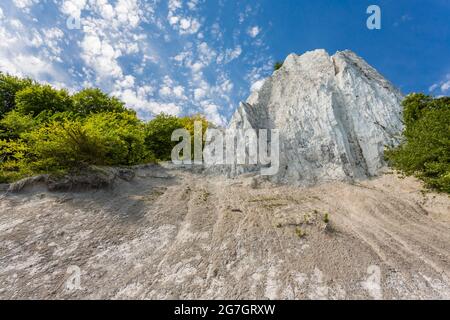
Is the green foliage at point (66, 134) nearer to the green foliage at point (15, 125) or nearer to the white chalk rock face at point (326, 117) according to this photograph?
the green foliage at point (15, 125)

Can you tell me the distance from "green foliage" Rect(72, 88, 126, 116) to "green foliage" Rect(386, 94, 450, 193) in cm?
1923

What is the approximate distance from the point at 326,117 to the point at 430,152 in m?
6.26

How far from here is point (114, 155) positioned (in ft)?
40.9

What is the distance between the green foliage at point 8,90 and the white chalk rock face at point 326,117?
53.0 feet

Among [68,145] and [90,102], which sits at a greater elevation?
[90,102]

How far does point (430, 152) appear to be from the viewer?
1062 centimetres

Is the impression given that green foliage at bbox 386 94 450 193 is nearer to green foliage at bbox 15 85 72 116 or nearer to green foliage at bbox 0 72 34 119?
green foliage at bbox 15 85 72 116

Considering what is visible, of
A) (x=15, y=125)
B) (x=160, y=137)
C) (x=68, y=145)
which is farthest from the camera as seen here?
(x=160, y=137)

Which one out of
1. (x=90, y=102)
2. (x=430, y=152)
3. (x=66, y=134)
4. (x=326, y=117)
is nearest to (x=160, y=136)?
(x=90, y=102)

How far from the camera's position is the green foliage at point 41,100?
16.7 m

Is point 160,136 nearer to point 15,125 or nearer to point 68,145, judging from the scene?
point 15,125

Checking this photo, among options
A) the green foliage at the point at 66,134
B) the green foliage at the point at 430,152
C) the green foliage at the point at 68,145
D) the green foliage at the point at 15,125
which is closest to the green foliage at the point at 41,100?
the green foliage at the point at 66,134

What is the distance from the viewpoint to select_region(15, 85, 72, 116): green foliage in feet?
54.9
